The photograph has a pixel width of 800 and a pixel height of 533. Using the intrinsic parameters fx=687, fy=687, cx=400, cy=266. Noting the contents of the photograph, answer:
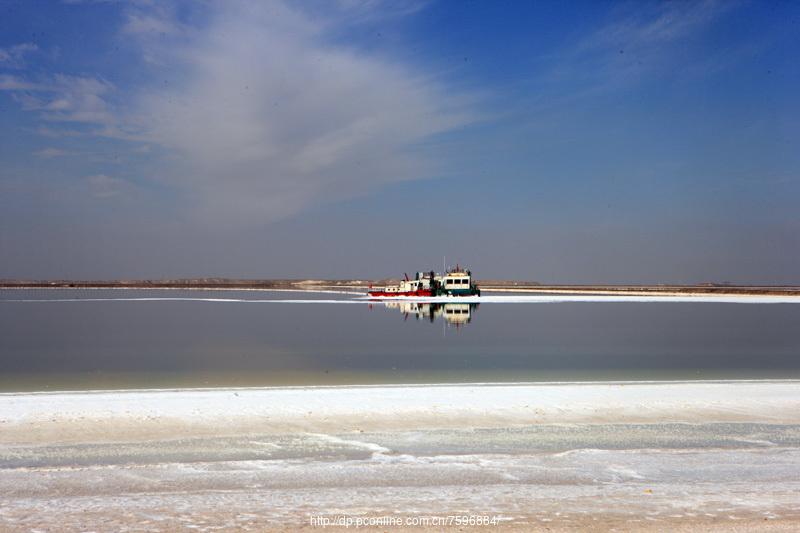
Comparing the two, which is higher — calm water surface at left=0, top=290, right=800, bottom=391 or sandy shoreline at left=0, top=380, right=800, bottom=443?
sandy shoreline at left=0, top=380, right=800, bottom=443

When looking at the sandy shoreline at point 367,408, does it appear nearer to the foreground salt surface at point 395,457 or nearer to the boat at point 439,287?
the foreground salt surface at point 395,457

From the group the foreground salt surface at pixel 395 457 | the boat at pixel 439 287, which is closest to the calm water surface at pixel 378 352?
the foreground salt surface at pixel 395 457

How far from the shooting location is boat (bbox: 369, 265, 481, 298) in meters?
95.2

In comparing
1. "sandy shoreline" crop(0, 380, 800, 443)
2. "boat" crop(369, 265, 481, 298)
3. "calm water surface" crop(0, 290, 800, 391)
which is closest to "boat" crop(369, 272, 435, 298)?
"boat" crop(369, 265, 481, 298)

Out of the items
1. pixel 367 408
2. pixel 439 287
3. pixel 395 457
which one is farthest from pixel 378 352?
pixel 439 287

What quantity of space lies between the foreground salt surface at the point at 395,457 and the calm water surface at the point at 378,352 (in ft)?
16.5

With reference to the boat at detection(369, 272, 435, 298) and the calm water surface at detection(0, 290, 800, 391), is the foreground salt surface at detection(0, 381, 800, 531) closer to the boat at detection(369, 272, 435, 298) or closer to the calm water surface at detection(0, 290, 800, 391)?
the calm water surface at detection(0, 290, 800, 391)

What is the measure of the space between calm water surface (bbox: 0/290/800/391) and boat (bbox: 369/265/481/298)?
47.4 metres

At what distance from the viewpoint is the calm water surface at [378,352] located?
20.7 meters

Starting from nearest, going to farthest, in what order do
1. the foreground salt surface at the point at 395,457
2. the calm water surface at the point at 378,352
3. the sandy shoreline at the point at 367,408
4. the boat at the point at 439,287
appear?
the foreground salt surface at the point at 395,457 < the sandy shoreline at the point at 367,408 < the calm water surface at the point at 378,352 < the boat at the point at 439,287

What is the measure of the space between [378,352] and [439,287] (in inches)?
2834

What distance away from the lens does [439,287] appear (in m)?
100

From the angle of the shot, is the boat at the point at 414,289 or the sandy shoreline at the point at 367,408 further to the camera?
the boat at the point at 414,289

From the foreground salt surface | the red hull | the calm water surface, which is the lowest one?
the calm water surface
